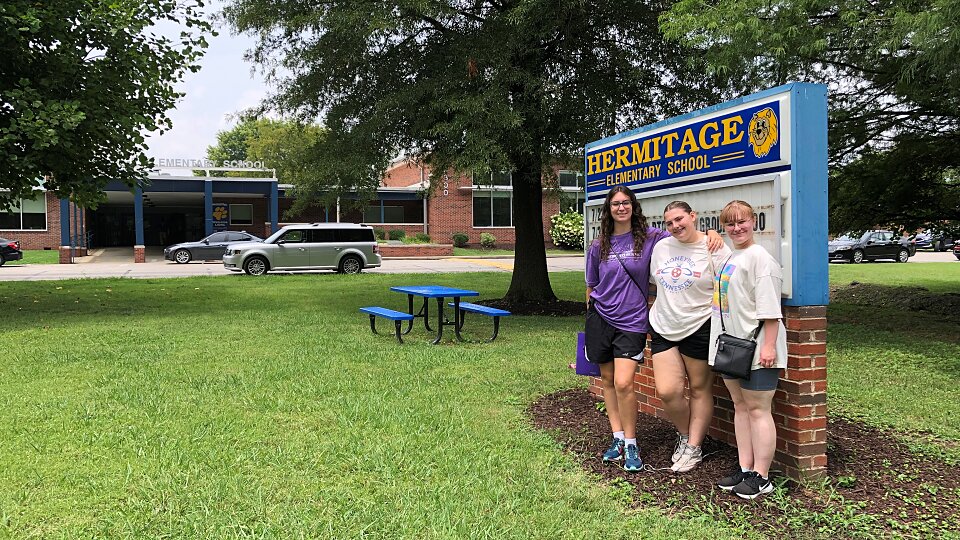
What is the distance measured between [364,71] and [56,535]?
9.92 meters

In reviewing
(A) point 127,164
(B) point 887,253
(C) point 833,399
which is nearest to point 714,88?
(C) point 833,399

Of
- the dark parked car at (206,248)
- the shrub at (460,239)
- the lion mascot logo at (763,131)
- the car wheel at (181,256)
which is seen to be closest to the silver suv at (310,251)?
the dark parked car at (206,248)

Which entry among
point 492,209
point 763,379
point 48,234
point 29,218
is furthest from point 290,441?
point 29,218

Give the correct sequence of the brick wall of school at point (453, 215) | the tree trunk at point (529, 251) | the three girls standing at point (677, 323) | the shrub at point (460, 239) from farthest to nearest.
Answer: the brick wall of school at point (453, 215) < the shrub at point (460, 239) < the tree trunk at point (529, 251) < the three girls standing at point (677, 323)

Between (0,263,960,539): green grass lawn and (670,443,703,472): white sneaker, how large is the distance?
52 cm

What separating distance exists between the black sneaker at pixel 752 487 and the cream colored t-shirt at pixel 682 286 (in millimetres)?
853

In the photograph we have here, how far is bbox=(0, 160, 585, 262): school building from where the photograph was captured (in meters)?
34.8

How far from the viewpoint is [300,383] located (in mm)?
6645

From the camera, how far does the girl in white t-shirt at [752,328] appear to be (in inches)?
147

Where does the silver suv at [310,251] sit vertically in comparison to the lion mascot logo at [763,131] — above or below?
below

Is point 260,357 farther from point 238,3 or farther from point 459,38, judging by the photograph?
point 238,3

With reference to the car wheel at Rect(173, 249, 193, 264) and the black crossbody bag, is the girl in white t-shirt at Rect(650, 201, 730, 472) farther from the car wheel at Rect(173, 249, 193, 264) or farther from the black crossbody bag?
the car wheel at Rect(173, 249, 193, 264)

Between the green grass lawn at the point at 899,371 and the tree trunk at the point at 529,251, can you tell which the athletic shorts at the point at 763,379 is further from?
the tree trunk at the point at 529,251

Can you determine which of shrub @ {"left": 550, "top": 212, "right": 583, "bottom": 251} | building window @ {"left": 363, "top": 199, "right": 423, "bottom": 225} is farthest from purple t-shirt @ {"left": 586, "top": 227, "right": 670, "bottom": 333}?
building window @ {"left": 363, "top": 199, "right": 423, "bottom": 225}
